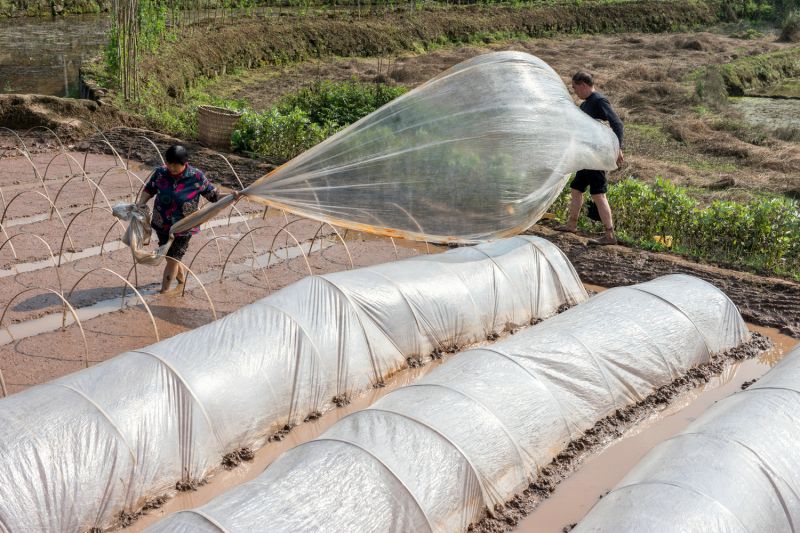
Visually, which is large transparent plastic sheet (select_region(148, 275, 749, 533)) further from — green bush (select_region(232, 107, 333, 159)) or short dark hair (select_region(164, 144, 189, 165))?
green bush (select_region(232, 107, 333, 159))

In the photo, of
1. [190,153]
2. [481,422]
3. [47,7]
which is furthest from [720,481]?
[47,7]

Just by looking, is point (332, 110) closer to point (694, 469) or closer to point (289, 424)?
point (289, 424)

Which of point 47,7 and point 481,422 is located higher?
point 47,7

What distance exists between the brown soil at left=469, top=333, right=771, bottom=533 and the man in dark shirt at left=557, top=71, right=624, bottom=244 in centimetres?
234

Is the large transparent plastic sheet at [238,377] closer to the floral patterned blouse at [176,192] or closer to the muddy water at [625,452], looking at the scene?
the muddy water at [625,452]

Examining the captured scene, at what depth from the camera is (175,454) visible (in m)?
5.32

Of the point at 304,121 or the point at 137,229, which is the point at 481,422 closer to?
the point at 137,229

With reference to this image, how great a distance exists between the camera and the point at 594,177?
9.34 metres

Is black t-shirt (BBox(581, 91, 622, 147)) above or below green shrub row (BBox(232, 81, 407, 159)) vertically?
above

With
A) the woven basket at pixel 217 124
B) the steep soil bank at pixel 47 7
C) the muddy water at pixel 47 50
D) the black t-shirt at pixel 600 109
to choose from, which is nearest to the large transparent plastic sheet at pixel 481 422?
the black t-shirt at pixel 600 109

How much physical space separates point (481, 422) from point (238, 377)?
171 cm

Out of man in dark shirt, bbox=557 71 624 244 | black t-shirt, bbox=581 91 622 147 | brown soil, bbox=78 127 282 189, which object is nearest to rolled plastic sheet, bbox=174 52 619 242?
man in dark shirt, bbox=557 71 624 244

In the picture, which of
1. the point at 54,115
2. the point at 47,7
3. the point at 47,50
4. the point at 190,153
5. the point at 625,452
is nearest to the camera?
the point at 625,452

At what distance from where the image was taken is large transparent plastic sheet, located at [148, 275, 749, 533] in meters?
4.36
